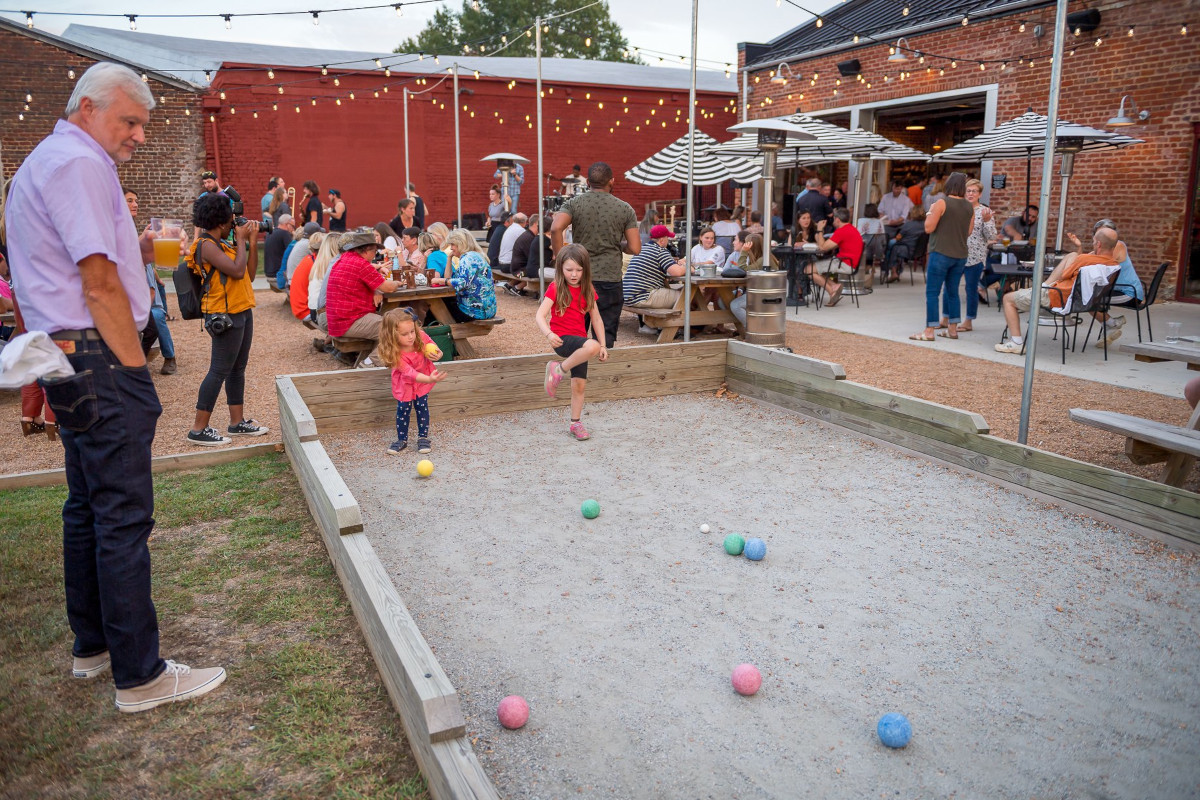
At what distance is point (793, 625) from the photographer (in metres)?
3.21

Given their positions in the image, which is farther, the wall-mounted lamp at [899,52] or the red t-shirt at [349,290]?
the wall-mounted lamp at [899,52]

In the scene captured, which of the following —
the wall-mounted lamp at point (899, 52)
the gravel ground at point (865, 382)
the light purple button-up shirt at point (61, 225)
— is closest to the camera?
the light purple button-up shirt at point (61, 225)

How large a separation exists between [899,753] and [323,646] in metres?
1.92

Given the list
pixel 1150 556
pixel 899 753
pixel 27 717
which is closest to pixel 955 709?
pixel 899 753

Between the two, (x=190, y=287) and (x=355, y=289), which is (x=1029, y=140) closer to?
(x=355, y=289)

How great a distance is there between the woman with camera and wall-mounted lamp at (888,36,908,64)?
11.9 meters

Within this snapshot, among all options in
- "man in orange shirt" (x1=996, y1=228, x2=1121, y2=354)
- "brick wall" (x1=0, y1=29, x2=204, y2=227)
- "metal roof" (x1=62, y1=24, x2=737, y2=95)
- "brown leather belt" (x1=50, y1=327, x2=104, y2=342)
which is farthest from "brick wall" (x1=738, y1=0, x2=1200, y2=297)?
"brick wall" (x1=0, y1=29, x2=204, y2=227)

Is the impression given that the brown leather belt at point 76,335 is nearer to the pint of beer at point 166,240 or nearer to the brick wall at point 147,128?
the pint of beer at point 166,240

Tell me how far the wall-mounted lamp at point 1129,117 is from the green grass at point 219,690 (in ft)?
38.3

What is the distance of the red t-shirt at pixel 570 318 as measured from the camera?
5.58 meters

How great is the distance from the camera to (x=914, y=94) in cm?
1500

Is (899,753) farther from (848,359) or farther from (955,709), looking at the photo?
(848,359)

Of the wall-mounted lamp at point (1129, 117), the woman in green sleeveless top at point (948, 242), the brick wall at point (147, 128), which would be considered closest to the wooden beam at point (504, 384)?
the woman in green sleeveless top at point (948, 242)

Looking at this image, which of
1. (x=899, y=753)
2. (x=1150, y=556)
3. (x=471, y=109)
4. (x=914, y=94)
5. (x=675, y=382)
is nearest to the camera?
(x=899, y=753)
